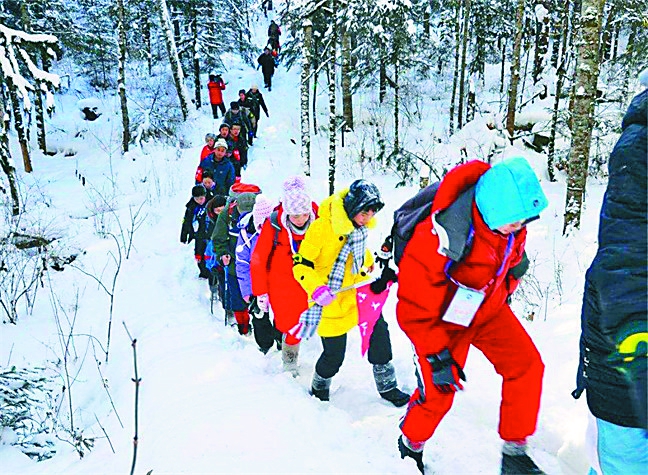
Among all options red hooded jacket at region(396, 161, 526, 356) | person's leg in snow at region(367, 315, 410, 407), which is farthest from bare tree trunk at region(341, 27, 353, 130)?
red hooded jacket at region(396, 161, 526, 356)

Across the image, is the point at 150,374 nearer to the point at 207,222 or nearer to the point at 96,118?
the point at 207,222

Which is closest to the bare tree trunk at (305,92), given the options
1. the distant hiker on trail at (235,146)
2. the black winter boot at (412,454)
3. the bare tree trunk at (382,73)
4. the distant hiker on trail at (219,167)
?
the distant hiker on trail at (235,146)

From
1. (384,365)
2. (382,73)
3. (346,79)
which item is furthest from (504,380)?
(382,73)

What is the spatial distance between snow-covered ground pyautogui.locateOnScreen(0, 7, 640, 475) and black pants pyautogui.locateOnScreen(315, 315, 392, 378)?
28 centimetres

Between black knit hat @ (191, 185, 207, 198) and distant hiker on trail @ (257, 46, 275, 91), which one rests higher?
distant hiker on trail @ (257, 46, 275, 91)

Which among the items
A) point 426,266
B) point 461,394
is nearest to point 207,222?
point 461,394

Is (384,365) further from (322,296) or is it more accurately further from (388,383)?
(322,296)

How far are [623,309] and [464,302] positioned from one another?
0.88m

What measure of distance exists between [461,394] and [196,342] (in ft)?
9.42

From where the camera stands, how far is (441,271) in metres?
2.52

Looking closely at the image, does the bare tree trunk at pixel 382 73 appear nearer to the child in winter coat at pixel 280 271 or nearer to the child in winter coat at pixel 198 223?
the child in winter coat at pixel 198 223

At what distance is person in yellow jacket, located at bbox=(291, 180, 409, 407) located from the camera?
3.69 meters

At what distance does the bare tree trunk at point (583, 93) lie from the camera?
690cm

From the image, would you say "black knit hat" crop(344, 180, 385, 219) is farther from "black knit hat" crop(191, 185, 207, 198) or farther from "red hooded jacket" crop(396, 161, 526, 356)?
"black knit hat" crop(191, 185, 207, 198)
